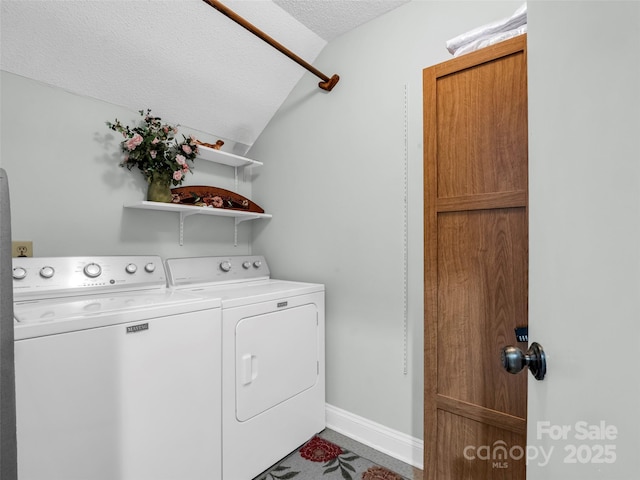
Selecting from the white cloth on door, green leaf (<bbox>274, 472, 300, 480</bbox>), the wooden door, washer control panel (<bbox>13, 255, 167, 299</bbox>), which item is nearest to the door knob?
the wooden door

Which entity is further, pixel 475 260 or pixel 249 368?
pixel 249 368

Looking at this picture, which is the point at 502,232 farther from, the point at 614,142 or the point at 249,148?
the point at 249,148

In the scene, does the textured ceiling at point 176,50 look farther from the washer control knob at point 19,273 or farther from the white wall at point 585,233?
the white wall at point 585,233

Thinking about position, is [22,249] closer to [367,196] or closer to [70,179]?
[70,179]

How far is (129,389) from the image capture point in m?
1.22

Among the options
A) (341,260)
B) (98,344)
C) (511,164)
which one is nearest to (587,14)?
(511,164)

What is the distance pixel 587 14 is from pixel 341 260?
1.71m

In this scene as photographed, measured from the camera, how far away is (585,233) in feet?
1.66

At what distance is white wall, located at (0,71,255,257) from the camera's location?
63.7 inches

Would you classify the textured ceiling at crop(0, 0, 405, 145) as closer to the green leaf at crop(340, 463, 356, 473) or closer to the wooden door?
the wooden door

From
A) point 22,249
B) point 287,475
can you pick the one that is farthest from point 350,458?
point 22,249

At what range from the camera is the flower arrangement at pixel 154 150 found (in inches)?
74.4

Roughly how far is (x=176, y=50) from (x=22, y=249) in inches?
51.6

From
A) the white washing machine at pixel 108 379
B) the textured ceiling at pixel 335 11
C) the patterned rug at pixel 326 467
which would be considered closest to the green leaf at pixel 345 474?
the patterned rug at pixel 326 467
